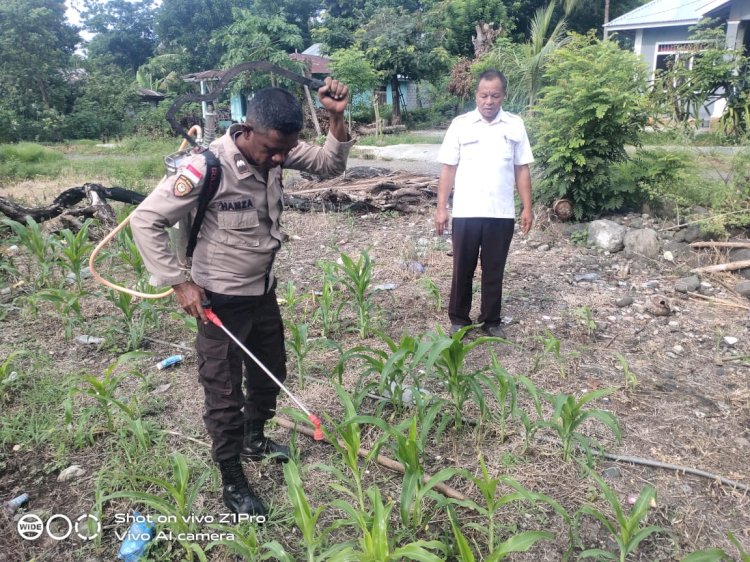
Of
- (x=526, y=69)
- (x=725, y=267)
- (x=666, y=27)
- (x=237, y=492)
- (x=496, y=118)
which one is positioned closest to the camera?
(x=237, y=492)

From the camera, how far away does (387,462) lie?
102 inches

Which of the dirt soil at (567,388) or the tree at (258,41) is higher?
the tree at (258,41)

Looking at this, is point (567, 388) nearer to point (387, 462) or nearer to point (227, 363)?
point (387, 462)

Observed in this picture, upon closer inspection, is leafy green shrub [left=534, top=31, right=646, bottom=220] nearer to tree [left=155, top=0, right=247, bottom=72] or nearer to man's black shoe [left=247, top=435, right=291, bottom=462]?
man's black shoe [left=247, top=435, right=291, bottom=462]

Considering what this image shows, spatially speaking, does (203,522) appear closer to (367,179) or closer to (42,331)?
(42,331)

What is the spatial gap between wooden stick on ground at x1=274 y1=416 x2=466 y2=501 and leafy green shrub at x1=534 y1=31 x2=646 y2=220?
4.30m

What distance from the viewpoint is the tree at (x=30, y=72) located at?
2161 cm

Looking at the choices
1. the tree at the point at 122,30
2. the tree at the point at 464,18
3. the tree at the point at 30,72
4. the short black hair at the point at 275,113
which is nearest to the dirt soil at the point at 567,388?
the short black hair at the point at 275,113

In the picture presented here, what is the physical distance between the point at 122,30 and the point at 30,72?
14383 mm

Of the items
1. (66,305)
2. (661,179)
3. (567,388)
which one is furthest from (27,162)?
(567,388)

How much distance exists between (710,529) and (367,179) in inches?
273

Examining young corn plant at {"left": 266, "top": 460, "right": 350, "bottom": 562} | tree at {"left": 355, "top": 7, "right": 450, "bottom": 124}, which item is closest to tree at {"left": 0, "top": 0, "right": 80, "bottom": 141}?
tree at {"left": 355, "top": 7, "right": 450, "bottom": 124}

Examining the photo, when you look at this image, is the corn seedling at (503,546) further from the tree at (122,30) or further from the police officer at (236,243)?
the tree at (122,30)

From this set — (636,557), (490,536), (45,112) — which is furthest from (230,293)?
(45,112)
